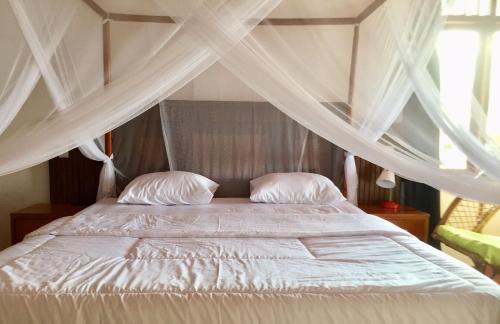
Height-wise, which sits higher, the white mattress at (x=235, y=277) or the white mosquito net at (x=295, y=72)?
the white mosquito net at (x=295, y=72)

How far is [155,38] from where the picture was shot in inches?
64.0

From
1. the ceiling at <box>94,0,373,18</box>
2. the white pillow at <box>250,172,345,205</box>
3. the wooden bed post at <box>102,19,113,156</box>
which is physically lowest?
the white pillow at <box>250,172,345,205</box>

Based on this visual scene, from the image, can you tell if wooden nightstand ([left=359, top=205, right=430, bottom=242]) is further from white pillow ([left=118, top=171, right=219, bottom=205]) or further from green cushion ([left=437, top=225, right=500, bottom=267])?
white pillow ([left=118, top=171, right=219, bottom=205])

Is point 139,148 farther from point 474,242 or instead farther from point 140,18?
point 474,242

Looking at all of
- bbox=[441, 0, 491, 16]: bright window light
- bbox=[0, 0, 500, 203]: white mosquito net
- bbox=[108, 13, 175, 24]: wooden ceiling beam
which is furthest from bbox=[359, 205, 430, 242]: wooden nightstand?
bbox=[108, 13, 175, 24]: wooden ceiling beam

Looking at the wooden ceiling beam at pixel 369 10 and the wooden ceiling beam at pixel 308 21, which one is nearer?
the wooden ceiling beam at pixel 308 21

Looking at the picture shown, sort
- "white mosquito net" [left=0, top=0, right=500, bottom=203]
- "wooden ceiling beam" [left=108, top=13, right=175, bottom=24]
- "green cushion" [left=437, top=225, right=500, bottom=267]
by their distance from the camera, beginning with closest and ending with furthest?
"white mosquito net" [left=0, top=0, right=500, bottom=203]
"wooden ceiling beam" [left=108, top=13, right=175, bottom=24]
"green cushion" [left=437, top=225, right=500, bottom=267]

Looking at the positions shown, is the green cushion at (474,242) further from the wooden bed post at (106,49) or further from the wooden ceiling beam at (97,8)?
the wooden ceiling beam at (97,8)

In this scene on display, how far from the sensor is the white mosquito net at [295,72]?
4.95 ft

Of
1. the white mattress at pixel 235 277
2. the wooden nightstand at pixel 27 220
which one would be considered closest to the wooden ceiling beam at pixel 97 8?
the white mattress at pixel 235 277

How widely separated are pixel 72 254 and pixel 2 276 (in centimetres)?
30

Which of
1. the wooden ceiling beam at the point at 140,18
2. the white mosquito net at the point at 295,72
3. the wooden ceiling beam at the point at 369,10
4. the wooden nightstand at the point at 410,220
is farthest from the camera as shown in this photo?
the wooden nightstand at the point at 410,220

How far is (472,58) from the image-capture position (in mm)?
1620

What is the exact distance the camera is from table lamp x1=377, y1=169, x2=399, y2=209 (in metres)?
→ 2.79
